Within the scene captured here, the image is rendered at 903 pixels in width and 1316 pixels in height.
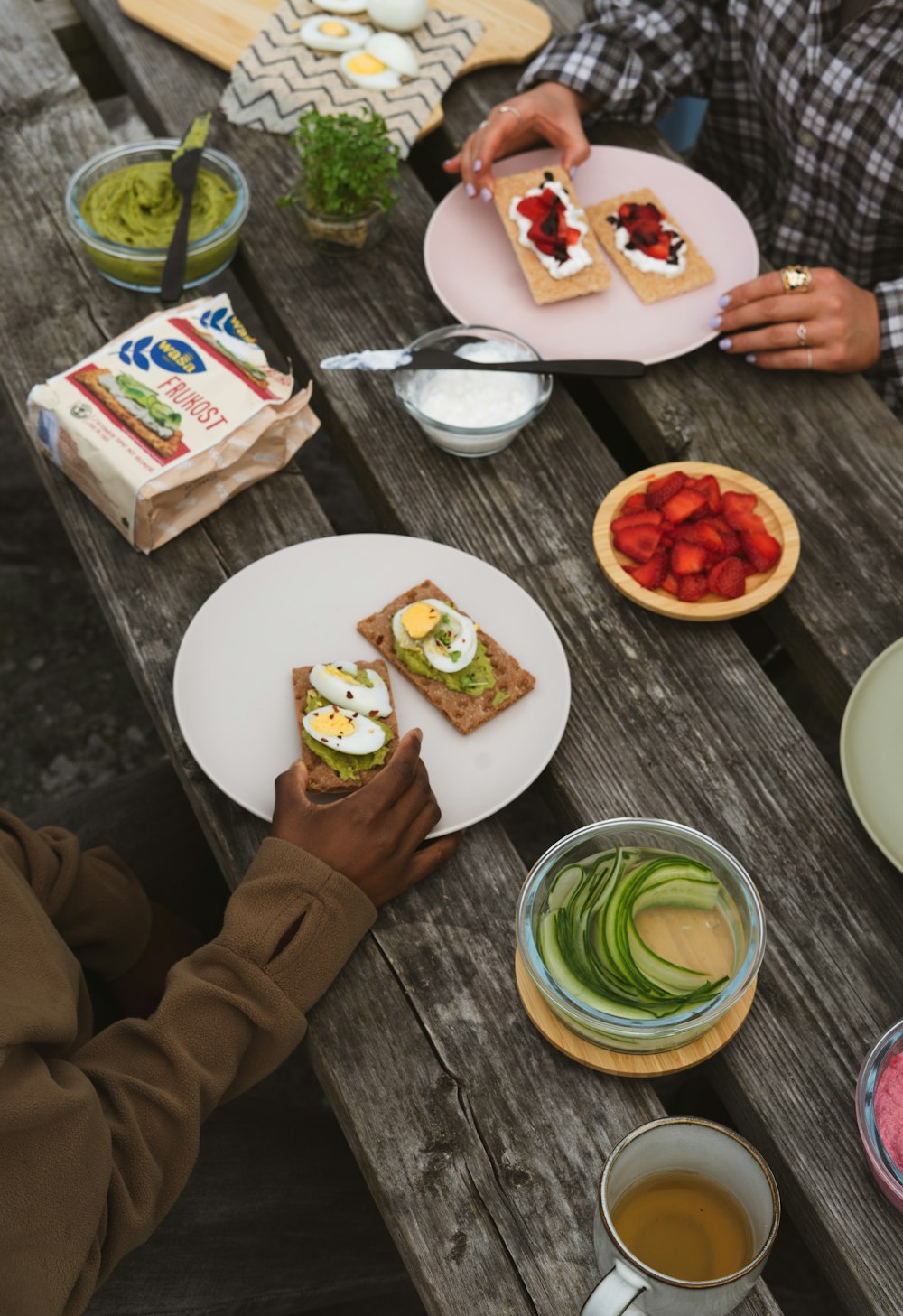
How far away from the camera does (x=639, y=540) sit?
1.61 m

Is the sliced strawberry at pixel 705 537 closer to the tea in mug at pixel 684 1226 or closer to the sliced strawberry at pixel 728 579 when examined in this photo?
the sliced strawberry at pixel 728 579

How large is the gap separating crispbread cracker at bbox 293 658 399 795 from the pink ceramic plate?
0.73 meters

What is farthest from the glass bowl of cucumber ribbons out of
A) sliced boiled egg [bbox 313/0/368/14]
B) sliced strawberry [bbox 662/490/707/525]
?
sliced boiled egg [bbox 313/0/368/14]

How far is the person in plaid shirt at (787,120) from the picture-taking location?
187 centimetres

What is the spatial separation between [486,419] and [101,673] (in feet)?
4.90

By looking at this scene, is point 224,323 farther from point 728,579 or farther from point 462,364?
point 728,579

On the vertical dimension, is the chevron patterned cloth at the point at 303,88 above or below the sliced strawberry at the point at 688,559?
above

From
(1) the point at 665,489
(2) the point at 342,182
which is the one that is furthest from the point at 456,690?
(2) the point at 342,182

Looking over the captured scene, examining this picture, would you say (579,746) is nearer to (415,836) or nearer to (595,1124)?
(415,836)

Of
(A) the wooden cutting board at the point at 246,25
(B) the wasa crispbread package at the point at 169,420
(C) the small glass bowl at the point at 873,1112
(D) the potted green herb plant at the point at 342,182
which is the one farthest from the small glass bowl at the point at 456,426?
(C) the small glass bowl at the point at 873,1112

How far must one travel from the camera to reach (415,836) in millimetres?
1357

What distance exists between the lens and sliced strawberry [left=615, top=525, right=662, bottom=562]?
5.27ft

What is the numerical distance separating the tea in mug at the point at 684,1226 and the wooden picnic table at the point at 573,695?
9cm

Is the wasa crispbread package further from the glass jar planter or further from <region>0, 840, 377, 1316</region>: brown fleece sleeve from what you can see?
<region>0, 840, 377, 1316</region>: brown fleece sleeve
